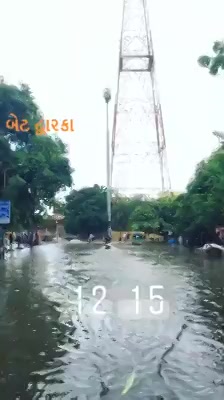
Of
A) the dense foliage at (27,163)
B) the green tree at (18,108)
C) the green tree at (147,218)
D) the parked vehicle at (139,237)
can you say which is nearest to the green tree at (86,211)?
the dense foliage at (27,163)

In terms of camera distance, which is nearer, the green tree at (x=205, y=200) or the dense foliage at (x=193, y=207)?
the green tree at (x=205, y=200)

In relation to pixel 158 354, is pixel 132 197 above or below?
above

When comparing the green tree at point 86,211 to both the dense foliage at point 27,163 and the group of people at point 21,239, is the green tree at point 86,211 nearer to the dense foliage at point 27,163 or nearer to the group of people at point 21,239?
the group of people at point 21,239

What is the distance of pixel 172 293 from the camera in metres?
10.9

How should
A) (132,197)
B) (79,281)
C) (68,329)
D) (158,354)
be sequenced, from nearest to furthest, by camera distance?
(158,354), (68,329), (79,281), (132,197)

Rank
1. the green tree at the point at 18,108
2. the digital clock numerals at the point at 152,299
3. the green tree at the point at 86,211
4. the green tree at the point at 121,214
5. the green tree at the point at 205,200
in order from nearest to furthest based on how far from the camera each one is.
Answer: the digital clock numerals at the point at 152,299, the green tree at the point at 18,108, the green tree at the point at 205,200, the green tree at the point at 86,211, the green tree at the point at 121,214

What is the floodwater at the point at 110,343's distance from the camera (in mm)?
4375

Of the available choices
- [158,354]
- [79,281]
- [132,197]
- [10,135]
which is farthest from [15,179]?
[132,197]

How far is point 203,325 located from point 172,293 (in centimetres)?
350

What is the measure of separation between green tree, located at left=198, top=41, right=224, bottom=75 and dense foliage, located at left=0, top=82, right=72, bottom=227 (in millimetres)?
11633

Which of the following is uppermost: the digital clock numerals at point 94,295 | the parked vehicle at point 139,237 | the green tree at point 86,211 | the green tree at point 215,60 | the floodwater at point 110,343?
the green tree at point 215,60

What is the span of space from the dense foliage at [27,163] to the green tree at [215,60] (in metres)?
11.6

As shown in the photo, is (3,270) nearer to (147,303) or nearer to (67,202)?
(147,303)

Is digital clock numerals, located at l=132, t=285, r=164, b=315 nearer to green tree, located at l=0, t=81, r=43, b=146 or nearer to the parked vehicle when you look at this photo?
green tree, located at l=0, t=81, r=43, b=146
